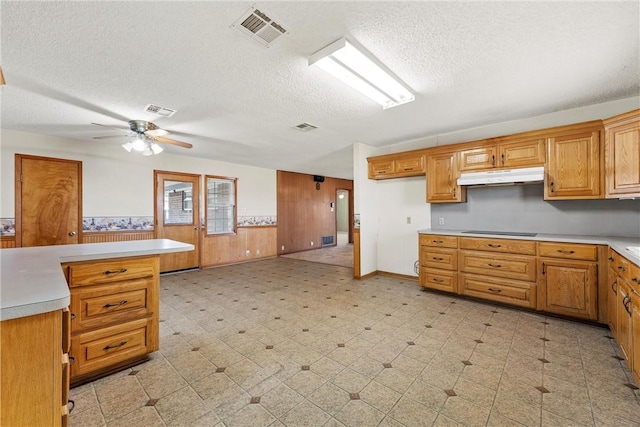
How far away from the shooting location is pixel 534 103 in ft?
10.1

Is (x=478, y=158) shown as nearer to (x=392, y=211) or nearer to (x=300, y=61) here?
(x=392, y=211)

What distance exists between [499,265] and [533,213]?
3.05 feet

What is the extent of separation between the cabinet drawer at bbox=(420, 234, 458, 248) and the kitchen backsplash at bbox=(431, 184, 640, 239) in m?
0.56

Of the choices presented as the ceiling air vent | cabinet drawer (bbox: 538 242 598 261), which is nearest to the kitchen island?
the ceiling air vent

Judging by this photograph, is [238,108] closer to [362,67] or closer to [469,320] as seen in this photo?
[362,67]

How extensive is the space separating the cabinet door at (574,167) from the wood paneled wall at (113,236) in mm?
6700

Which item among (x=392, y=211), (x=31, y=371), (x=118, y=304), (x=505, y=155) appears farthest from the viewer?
(x=392, y=211)

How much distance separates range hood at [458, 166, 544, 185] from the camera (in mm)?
3244

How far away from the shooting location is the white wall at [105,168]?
394cm

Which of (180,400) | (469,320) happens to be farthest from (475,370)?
(180,400)

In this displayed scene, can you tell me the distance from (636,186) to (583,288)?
3.75ft

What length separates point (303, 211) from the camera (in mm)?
8648

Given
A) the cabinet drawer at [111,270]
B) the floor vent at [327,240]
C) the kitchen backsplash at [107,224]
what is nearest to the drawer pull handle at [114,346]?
the cabinet drawer at [111,270]

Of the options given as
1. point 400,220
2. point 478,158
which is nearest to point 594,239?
point 478,158
